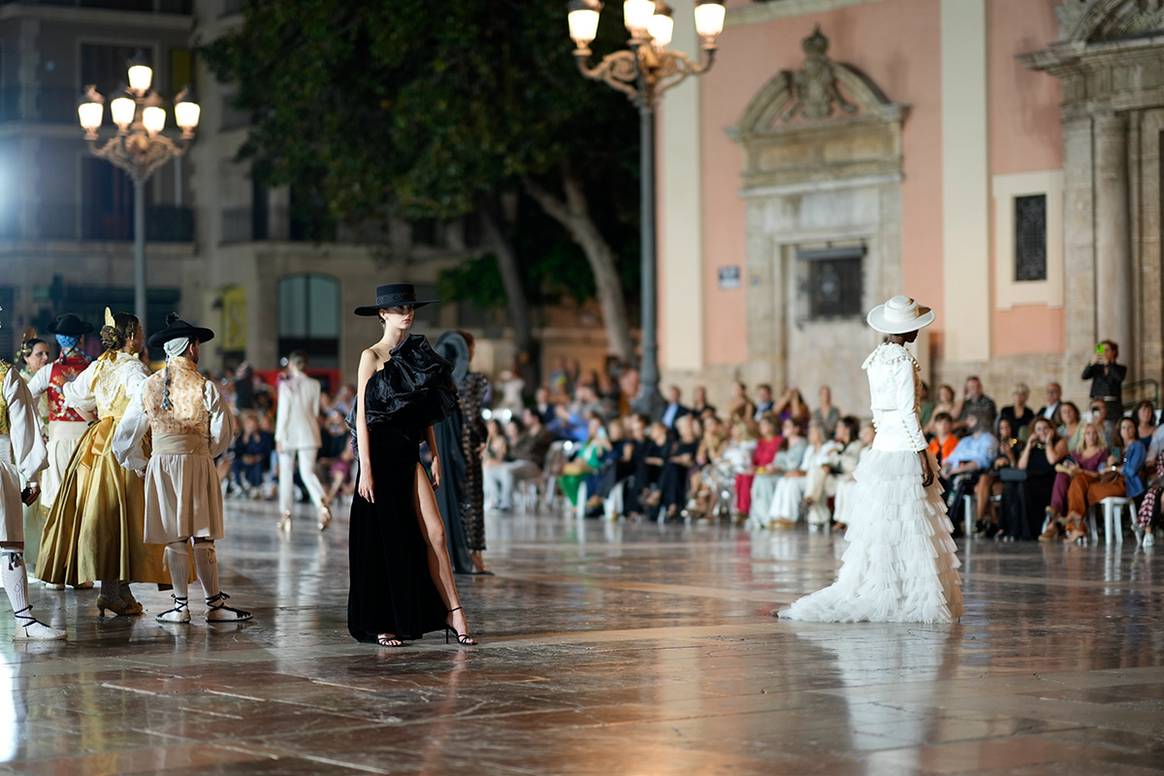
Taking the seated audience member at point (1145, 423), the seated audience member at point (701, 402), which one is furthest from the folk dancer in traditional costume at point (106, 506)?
the seated audience member at point (701, 402)

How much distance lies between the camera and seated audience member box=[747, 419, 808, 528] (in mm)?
22562

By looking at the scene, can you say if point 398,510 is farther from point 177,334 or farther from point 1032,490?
point 1032,490

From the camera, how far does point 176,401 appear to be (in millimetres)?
11805

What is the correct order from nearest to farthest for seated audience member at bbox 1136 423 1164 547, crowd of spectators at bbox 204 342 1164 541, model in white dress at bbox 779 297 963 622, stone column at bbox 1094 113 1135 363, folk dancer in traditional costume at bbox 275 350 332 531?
model in white dress at bbox 779 297 963 622, seated audience member at bbox 1136 423 1164 547, crowd of spectators at bbox 204 342 1164 541, folk dancer in traditional costume at bbox 275 350 332 531, stone column at bbox 1094 113 1135 363

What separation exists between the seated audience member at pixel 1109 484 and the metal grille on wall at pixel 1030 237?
600 centimetres

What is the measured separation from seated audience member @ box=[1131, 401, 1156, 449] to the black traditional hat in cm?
763

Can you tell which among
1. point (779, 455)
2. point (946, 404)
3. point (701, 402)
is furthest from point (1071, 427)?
point (701, 402)

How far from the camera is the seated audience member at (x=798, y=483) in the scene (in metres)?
22.0

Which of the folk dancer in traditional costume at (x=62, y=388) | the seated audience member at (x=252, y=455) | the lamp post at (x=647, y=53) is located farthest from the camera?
the seated audience member at (x=252, y=455)

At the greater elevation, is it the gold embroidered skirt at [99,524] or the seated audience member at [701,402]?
the seated audience member at [701,402]

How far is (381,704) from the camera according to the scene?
855cm

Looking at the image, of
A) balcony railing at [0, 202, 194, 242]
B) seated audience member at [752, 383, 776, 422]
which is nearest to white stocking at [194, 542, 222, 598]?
seated audience member at [752, 383, 776, 422]

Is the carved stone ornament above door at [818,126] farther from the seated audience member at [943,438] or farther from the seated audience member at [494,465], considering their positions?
the seated audience member at [943,438]

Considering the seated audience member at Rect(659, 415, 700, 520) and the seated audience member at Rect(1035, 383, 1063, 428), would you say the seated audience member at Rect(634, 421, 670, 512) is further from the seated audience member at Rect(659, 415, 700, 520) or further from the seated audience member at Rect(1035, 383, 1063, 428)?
the seated audience member at Rect(1035, 383, 1063, 428)
